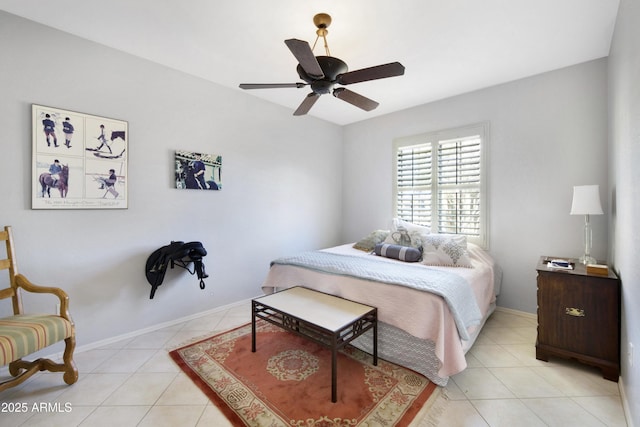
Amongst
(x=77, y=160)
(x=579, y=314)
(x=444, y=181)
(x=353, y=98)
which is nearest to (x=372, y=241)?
(x=444, y=181)

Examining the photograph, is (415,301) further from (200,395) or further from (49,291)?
(49,291)

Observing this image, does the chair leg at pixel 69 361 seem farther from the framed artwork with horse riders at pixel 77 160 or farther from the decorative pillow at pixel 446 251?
the decorative pillow at pixel 446 251

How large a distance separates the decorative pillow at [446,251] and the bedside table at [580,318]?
62 cm

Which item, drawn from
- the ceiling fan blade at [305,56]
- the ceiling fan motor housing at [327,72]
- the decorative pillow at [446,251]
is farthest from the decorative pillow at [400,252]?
the ceiling fan blade at [305,56]

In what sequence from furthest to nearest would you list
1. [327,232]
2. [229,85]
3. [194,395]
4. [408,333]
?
[327,232] < [229,85] < [408,333] < [194,395]

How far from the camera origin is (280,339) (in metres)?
2.55

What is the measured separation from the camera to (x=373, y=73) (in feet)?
5.99

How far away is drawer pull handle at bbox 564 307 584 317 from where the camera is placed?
2037mm

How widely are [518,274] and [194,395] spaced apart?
3394mm

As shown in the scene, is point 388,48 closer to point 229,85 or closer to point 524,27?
point 524,27

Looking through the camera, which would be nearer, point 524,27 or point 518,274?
point 524,27

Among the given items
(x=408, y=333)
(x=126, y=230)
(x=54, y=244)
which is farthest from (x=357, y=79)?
(x=54, y=244)

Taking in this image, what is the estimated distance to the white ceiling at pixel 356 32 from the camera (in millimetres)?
1938

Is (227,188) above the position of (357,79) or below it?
below
